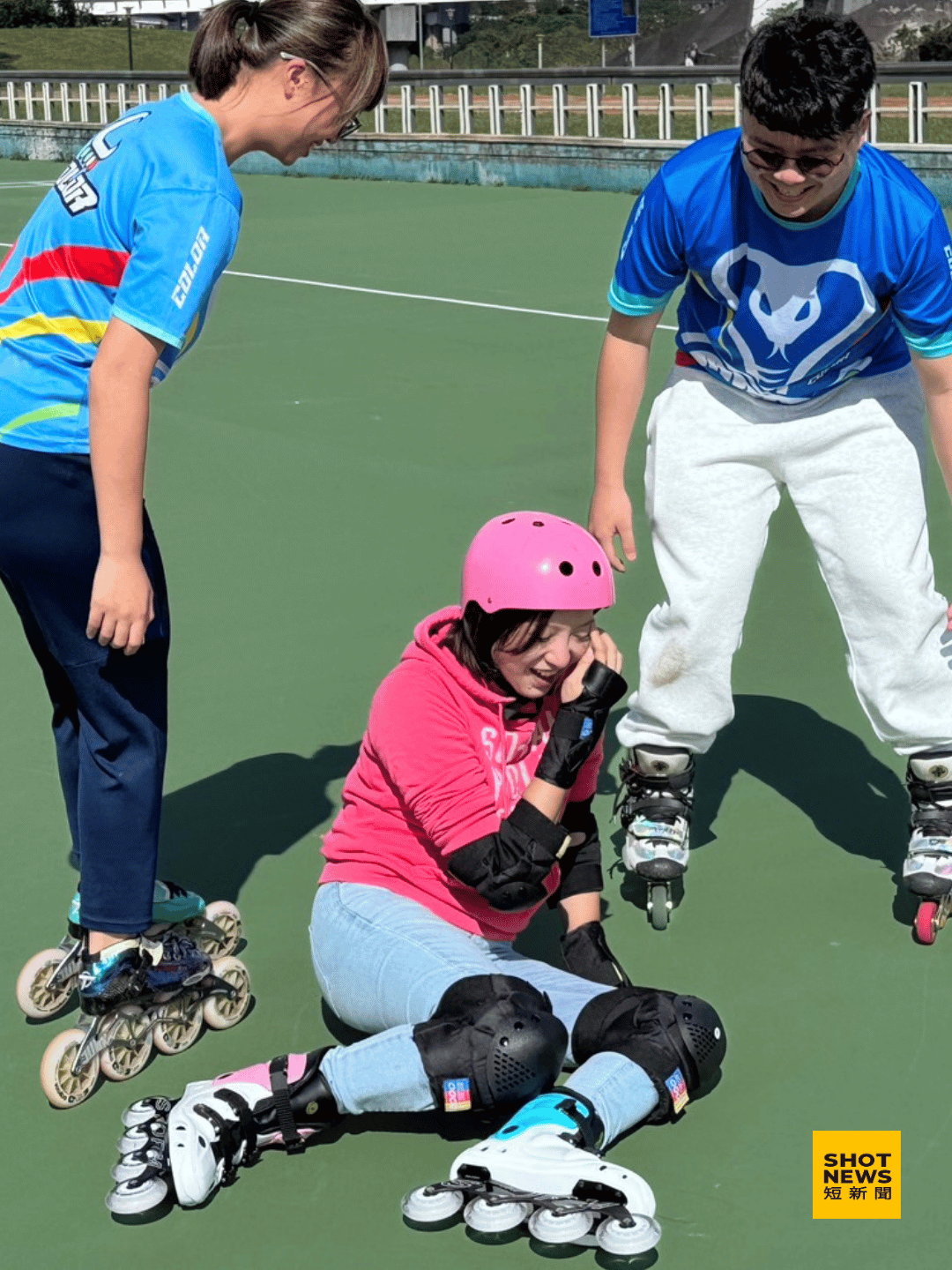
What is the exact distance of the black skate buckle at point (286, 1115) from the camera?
10.8 ft

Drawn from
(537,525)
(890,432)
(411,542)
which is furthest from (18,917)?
(411,542)

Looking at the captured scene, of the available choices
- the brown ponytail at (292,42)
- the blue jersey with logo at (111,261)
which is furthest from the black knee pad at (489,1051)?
the brown ponytail at (292,42)

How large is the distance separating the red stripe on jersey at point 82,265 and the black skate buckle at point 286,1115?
57.5 inches

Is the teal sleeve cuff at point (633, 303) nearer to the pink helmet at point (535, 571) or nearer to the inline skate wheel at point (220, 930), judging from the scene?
the pink helmet at point (535, 571)

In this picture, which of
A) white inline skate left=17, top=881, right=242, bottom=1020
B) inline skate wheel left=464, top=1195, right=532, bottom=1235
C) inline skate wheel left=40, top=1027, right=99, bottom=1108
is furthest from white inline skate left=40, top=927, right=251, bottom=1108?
inline skate wheel left=464, top=1195, right=532, bottom=1235

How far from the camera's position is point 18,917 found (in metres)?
4.25

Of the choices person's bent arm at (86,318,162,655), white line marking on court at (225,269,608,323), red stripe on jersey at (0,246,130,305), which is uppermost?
red stripe on jersey at (0,246,130,305)

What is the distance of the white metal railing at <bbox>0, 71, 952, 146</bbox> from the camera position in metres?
19.0

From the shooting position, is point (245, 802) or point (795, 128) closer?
point (795, 128)

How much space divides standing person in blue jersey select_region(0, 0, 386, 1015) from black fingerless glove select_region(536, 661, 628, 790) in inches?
30.5

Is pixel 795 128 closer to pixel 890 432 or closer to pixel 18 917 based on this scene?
pixel 890 432

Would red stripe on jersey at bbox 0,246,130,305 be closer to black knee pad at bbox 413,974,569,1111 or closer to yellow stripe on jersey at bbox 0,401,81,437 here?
yellow stripe on jersey at bbox 0,401,81,437

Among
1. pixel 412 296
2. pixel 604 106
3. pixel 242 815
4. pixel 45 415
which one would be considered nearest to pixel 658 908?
pixel 242 815

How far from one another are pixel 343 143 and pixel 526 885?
21.4 m
